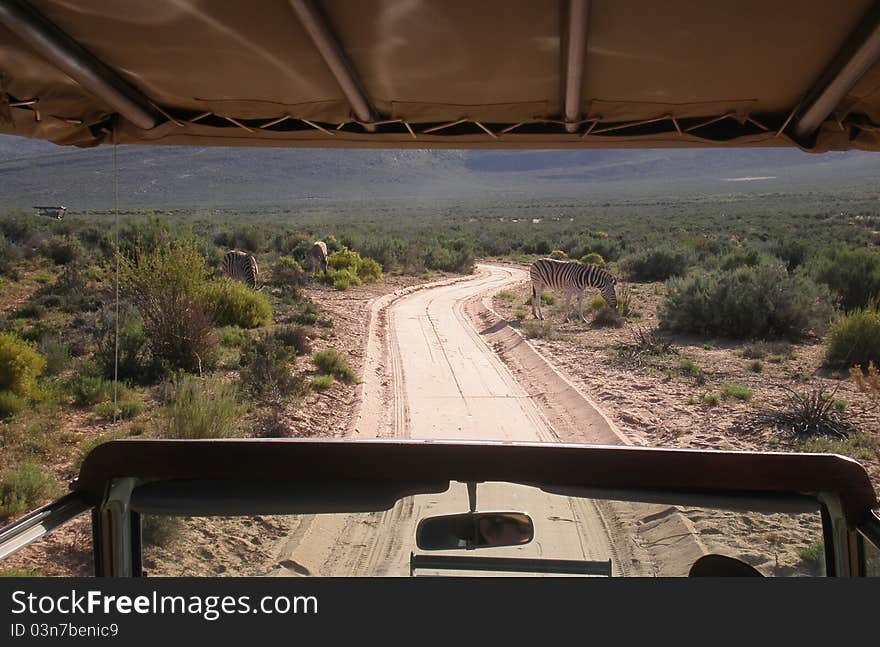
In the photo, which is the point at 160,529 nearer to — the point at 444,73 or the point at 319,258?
the point at 444,73

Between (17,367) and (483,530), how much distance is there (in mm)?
8982

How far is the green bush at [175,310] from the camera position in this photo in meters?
11.3

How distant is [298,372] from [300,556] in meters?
8.44

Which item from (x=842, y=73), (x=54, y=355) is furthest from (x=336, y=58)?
(x=54, y=355)

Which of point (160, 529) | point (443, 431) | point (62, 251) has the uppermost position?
point (62, 251)

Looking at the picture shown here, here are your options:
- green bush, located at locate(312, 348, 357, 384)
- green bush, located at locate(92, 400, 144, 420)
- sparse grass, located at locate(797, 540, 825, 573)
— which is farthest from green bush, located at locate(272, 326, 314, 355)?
sparse grass, located at locate(797, 540, 825, 573)

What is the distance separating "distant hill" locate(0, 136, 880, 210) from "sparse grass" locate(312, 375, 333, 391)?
49574 mm

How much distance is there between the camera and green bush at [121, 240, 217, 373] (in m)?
11.3

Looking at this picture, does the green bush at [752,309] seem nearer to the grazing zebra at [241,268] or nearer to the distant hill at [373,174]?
the grazing zebra at [241,268]

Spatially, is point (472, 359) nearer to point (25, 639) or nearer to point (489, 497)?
point (489, 497)

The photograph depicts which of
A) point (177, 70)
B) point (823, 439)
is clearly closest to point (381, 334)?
point (823, 439)

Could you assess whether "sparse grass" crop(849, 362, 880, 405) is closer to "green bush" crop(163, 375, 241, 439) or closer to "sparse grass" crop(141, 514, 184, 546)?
"green bush" crop(163, 375, 241, 439)

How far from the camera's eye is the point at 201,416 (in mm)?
7805

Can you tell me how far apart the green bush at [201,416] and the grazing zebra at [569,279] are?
955cm
